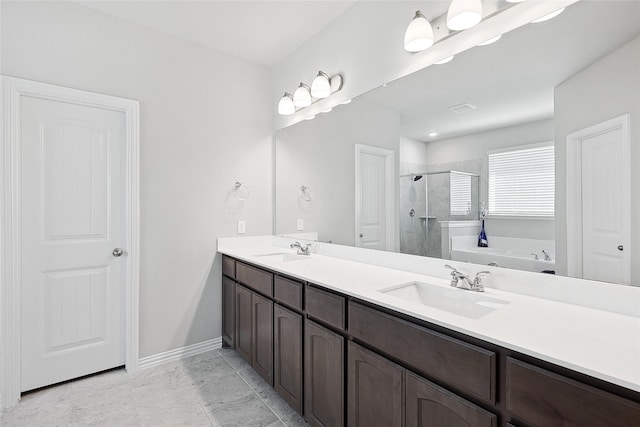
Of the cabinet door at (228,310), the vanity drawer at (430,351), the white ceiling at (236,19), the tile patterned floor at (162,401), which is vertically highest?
the white ceiling at (236,19)

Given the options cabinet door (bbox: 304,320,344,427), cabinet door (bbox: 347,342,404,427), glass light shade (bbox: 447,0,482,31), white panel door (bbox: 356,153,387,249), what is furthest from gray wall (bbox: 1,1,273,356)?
glass light shade (bbox: 447,0,482,31)

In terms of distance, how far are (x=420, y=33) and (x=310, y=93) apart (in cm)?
116

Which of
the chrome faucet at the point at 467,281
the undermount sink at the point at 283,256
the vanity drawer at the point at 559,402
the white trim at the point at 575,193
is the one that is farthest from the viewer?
the undermount sink at the point at 283,256

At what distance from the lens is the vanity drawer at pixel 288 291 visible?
1.79 metres

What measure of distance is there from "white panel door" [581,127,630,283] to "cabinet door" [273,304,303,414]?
1336mm

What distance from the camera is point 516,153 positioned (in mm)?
1482

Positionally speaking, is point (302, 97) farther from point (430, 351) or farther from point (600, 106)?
point (430, 351)

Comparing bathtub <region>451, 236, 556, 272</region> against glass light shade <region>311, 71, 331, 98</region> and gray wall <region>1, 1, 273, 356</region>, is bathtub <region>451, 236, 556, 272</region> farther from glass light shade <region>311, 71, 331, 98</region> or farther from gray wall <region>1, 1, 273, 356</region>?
gray wall <region>1, 1, 273, 356</region>

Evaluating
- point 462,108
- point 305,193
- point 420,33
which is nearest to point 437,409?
point 462,108

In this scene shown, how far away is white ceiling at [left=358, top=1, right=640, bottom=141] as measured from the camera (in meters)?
1.19

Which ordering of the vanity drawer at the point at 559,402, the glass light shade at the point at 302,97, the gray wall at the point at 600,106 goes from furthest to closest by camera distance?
the glass light shade at the point at 302,97
the gray wall at the point at 600,106
the vanity drawer at the point at 559,402

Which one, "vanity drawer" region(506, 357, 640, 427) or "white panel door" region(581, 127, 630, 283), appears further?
"white panel door" region(581, 127, 630, 283)

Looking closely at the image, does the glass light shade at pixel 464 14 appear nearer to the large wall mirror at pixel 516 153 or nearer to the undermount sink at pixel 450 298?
the large wall mirror at pixel 516 153

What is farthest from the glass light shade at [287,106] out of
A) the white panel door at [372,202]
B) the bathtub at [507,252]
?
the bathtub at [507,252]
